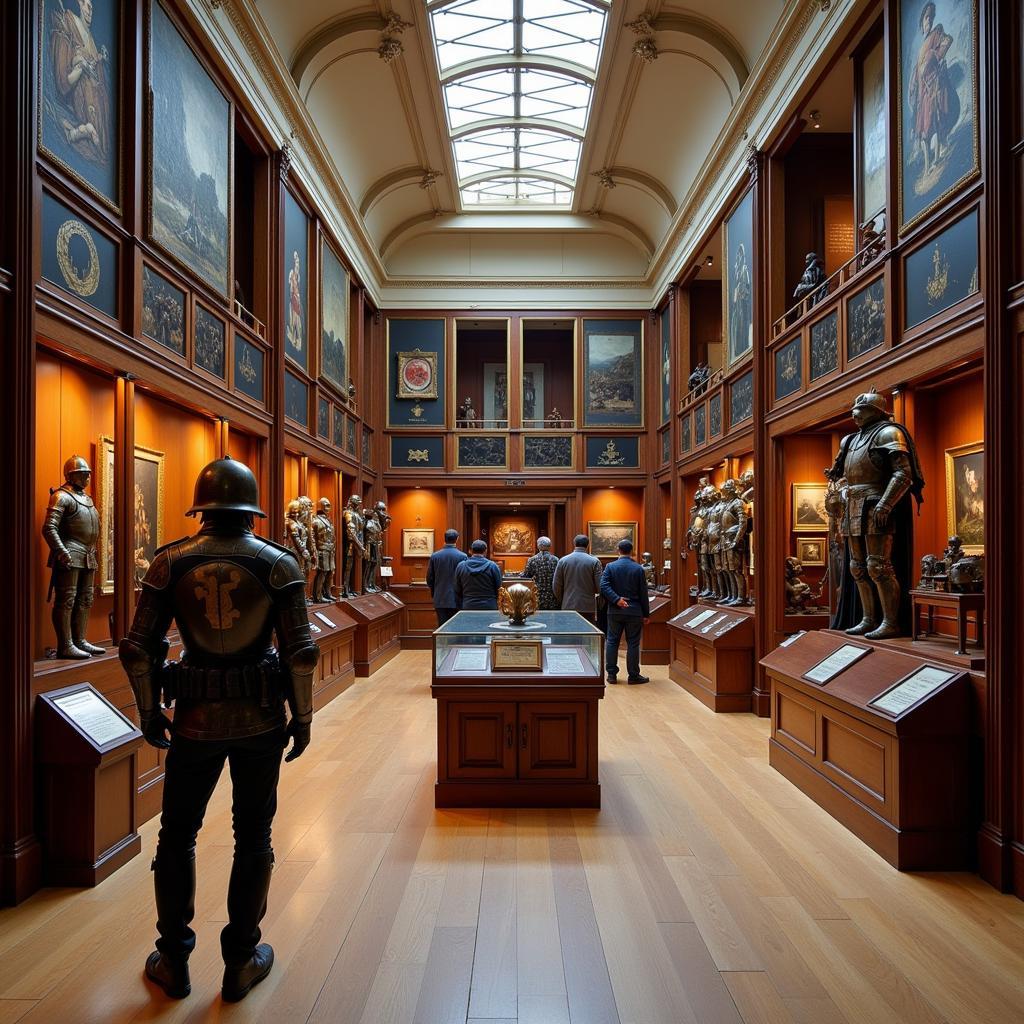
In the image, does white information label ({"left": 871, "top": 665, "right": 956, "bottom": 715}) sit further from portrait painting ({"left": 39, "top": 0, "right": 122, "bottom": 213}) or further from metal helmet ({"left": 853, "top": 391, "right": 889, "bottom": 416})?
portrait painting ({"left": 39, "top": 0, "right": 122, "bottom": 213})

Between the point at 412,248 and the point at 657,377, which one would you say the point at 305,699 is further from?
the point at 412,248

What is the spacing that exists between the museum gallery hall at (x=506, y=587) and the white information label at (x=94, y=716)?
0.04 metres

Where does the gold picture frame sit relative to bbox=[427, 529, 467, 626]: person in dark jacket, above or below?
above

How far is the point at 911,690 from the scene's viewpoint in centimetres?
472

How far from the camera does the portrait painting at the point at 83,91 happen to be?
16.2 feet

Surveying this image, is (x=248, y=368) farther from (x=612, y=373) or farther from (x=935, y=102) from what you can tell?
(x=612, y=373)

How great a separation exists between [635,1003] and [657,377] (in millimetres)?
14649

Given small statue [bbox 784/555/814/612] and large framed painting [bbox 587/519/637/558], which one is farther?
large framed painting [bbox 587/519/637/558]


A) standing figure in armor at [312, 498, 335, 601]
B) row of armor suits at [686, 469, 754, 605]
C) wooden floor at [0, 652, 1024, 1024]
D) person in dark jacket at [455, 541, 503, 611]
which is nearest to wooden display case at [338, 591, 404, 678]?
standing figure in armor at [312, 498, 335, 601]

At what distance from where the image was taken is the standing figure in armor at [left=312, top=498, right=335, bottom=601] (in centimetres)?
1109

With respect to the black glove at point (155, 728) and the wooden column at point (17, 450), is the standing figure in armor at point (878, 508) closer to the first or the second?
the black glove at point (155, 728)

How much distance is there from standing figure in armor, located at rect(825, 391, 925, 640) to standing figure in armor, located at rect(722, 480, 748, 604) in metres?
3.96

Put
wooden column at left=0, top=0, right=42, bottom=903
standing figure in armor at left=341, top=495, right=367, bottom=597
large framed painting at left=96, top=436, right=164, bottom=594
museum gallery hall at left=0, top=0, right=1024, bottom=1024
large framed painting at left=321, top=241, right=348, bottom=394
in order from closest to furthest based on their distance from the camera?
museum gallery hall at left=0, top=0, right=1024, bottom=1024, wooden column at left=0, top=0, right=42, bottom=903, large framed painting at left=96, top=436, right=164, bottom=594, large framed painting at left=321, top=241, right=348, bottom=394, standing figure in armor at left=341, top=495, right=367, bottom=597

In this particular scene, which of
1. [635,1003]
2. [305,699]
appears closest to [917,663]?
[635,1003]
